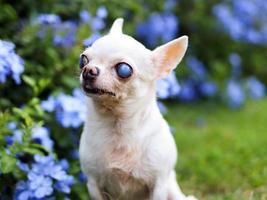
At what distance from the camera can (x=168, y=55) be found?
11.8 feet

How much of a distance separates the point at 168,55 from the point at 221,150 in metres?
2.33

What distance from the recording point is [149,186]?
144 inches

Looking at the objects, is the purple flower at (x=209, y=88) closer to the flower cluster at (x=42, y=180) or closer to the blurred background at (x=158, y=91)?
the blurred background at (x=158, y=91)

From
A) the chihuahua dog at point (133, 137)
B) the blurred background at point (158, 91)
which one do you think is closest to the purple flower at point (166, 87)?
the blurred background at point (158, 91)

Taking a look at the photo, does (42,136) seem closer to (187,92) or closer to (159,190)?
(159,190)

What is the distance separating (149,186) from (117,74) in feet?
2.27

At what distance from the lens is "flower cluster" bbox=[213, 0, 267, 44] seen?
779 cm

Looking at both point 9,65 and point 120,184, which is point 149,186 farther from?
point 9,65

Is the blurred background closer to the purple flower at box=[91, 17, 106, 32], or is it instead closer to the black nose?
the purple flower at box=[91, 17, 106, 32]

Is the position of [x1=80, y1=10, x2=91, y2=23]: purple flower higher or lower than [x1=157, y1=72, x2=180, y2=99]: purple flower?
higher

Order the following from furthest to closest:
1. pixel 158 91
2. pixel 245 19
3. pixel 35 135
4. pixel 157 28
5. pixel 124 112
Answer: pixel 245 19
pixel 157 28
pixel 158 91
pixel 35 135
pixel 124 112

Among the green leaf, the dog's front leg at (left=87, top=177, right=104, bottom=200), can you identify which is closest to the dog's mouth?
the dog's front leg at (left=87, top=177, right=104, bottom=200)

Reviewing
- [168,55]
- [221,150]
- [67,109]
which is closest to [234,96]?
[221,150]

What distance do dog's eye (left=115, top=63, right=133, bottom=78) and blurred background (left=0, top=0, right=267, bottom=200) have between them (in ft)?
3.03
